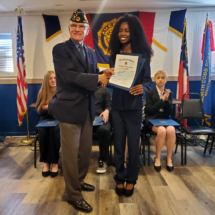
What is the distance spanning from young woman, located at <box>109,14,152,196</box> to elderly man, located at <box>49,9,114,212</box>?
0.76ft

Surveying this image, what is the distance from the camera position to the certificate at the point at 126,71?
154cm

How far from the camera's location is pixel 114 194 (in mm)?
1826

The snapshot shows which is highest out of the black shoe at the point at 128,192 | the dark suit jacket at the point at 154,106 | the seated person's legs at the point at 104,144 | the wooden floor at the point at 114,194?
the dark suit jacket at the point at 154,106

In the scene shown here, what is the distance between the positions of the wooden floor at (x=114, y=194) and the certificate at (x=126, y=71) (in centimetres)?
105

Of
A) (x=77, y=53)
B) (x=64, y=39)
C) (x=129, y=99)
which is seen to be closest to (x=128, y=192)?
(x=129, y=99)

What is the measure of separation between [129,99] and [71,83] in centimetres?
52

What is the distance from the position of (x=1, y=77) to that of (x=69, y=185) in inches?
125

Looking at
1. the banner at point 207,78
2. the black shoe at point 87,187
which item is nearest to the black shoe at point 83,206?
the black shoe at point 87,187

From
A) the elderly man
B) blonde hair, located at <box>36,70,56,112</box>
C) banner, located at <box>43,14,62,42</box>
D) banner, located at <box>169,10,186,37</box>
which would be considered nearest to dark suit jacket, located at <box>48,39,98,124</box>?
the elderly man

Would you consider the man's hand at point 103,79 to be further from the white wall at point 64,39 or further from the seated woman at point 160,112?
the white wall at point 64,39

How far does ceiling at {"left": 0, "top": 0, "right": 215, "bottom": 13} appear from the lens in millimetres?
3256

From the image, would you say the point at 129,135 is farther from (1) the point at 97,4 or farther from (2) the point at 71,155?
(1) the point at 97,4

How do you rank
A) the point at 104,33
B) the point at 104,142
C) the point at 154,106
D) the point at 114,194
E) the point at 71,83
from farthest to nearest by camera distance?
the point at 104,33 → the point at 154,106 → the point at 104,142 → the point at 114,194 → the point at 71,83

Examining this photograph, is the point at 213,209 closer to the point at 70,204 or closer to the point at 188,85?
the point at 70,204
